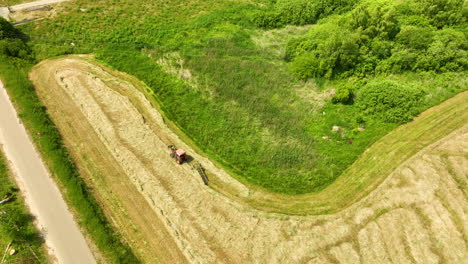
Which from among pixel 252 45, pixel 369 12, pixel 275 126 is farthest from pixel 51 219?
pixel 369 12

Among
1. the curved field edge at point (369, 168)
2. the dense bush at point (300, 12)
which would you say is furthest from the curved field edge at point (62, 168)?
the dense bush at point (300, 12)

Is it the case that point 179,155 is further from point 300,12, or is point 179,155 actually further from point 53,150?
point 300,12

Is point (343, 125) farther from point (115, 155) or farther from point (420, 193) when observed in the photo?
Answer: point (115, 155)

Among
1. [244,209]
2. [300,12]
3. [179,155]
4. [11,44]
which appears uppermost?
[11,44]

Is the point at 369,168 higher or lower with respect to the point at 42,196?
lower

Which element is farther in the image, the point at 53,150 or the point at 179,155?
the point at 179,155

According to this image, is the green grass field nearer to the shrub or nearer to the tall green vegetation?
the shrub

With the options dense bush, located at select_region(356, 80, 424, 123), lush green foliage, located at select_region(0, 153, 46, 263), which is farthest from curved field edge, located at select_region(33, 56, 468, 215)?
lush green foliage, located at select_region(0, 153, 46, 263)

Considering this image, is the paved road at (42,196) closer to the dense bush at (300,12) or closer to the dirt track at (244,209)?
the dirt track at (244,209)

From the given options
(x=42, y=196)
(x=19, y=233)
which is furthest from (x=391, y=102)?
(x=19, y=233)

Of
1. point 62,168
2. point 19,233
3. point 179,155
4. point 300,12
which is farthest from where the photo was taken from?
point 300,12
